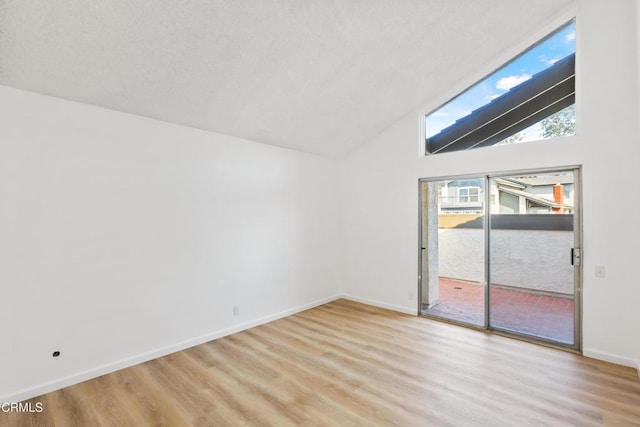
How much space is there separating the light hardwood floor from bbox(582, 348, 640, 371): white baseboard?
0.26ft

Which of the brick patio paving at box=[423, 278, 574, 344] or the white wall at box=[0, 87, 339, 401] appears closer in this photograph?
the white wall at box=[0, 87, 339, 401]

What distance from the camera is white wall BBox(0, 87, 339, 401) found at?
2.51m

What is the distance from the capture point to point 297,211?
486 cm

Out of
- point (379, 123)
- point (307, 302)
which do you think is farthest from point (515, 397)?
point (379, 123)

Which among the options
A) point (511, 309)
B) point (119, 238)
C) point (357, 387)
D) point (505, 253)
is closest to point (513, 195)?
point (505, 253)

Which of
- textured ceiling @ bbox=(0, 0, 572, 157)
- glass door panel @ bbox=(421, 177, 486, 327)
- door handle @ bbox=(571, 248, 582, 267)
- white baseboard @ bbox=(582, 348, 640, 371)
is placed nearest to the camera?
textured ceiling @ bbox=(0, 0, 572, 157)

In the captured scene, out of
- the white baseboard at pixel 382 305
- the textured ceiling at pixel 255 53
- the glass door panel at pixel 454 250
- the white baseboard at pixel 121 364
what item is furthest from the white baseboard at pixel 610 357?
the white baseboard at pixel 121 364

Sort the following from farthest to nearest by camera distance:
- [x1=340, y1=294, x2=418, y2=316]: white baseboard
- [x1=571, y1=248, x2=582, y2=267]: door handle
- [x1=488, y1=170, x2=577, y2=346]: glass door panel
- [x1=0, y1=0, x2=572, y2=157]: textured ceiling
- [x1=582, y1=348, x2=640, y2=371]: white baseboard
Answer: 1. [x1=340, y1=294, x2=418, y2=316]: white baseboard
2. [x1=488, y1=170, x2=577, y2=346]: glass door panel
3. [x1=571, y1=248, x2=582, y2=267]: door handle
4. [x1=582, y1=348, x2=640, y2=371]: white baseboard
5. [x1=0, y1=0, x2=572, y2=157]: textured ceiling

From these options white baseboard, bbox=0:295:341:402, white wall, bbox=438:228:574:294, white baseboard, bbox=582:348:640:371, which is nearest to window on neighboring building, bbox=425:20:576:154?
white wall, bbox=438:228:574:294

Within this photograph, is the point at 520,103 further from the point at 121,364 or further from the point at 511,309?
the point at 121,364

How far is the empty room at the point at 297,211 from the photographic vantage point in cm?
241

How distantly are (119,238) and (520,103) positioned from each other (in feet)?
16.3

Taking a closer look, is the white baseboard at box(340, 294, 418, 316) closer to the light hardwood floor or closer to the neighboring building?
the light hardwood floor

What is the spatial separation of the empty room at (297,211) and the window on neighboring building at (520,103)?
27 millimetres
